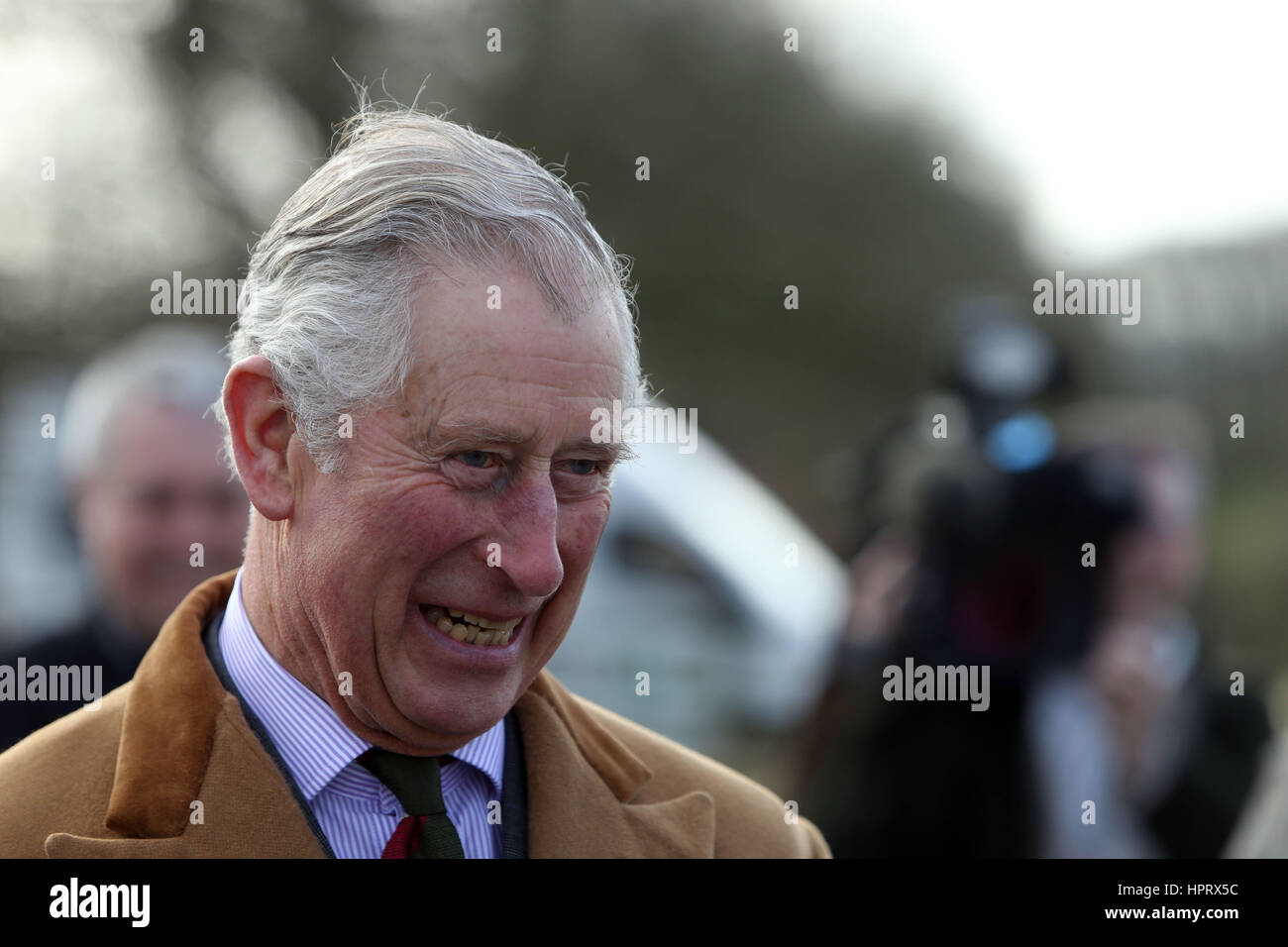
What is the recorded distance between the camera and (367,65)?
8141mm

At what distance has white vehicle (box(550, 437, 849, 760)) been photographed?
550 centimetres

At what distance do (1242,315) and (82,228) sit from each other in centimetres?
808

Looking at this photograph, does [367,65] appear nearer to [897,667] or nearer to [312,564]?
[897,667]

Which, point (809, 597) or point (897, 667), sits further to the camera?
point (809, 597)

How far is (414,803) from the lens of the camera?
193 cm

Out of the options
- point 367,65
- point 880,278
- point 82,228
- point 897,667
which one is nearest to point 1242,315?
point 880,278

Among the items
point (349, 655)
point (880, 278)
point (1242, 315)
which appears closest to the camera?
point (349, 655)

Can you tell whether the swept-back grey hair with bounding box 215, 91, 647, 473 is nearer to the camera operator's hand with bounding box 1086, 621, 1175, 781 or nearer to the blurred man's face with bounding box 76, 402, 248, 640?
the blurred man's face with bounding box 76, 402, 248, 640

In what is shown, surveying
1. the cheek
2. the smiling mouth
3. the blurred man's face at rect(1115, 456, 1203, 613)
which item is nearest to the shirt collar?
the smiling mouth

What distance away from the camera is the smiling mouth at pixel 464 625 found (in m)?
1.87

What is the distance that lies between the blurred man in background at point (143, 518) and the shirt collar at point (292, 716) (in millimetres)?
1494

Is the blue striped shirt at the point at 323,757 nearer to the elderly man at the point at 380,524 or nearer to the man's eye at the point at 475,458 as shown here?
the elderly man at the point at 380,524

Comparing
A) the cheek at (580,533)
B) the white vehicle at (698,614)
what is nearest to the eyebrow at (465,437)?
the cheek at (580,533)
